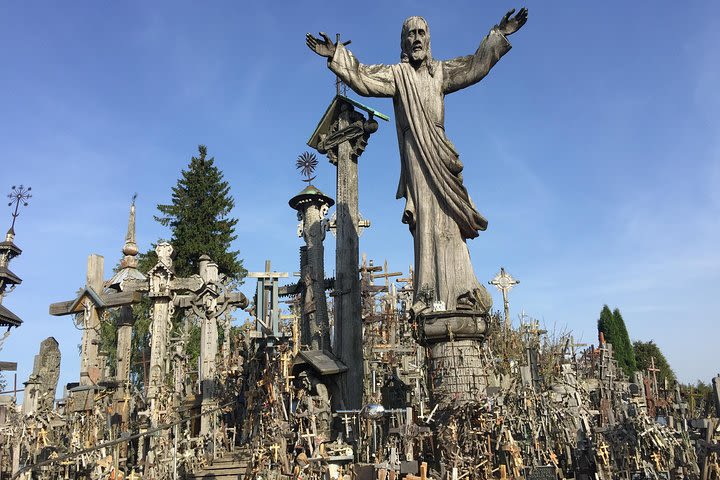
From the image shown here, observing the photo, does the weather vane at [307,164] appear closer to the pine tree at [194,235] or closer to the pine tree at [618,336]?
the pine tree at [194,235]

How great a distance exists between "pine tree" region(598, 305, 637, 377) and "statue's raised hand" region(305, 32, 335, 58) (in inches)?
1068

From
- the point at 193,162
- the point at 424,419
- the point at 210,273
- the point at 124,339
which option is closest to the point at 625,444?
the point at 424,419

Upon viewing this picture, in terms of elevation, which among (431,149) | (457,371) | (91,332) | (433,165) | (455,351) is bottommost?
(457,371)

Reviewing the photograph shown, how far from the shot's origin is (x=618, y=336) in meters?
33.3

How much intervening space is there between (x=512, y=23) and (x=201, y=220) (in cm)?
2145

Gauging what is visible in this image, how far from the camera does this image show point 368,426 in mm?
9422

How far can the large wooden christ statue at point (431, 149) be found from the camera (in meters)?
9.03

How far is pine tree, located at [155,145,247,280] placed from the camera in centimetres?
2672

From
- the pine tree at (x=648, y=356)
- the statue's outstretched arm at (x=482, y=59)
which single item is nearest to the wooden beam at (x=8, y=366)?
the statue's outstretched arm at (x=482, y=59)

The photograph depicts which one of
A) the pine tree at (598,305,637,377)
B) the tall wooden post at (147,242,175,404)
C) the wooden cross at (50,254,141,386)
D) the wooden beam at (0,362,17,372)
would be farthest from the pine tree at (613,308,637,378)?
the wooden beam at (0,362,17,372)

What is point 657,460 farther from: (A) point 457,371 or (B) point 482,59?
(B) point 482,59

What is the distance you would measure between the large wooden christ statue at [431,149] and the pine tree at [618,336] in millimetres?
25700

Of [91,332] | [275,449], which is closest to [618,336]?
[91,332]

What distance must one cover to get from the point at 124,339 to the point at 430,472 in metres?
9.32
